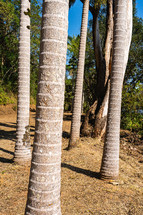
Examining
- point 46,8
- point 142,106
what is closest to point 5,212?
point 46,8

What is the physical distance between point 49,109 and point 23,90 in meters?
3.62

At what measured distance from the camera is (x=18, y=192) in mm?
3992

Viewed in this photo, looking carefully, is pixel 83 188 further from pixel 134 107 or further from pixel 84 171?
pixel 134 107

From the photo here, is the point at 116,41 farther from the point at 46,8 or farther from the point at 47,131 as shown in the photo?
the point at 47,131

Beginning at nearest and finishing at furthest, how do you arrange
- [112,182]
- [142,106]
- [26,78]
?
[112,182] < [26,78] < [142,106]

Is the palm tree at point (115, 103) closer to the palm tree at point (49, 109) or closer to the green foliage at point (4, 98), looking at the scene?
the palm tree at point (49, 109)

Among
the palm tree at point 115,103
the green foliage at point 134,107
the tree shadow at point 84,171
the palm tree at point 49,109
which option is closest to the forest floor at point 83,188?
the tree shadow at point 84,171

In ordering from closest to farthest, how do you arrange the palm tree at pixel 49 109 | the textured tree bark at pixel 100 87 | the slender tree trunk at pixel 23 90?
1. the palm tree at pixel 49 109
2. the slender tree trunk at pixel 23 90
3. the textured tree bark at pixel 100 87

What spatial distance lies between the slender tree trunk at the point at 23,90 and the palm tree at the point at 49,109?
3514 mm

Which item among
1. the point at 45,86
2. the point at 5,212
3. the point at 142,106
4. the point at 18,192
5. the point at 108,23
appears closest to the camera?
the point at 45,86

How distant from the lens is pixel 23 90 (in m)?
5.48

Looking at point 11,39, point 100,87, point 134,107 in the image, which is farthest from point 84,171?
point 11,39

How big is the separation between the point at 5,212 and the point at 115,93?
325 cm

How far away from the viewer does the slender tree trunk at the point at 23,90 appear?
5480 mm
